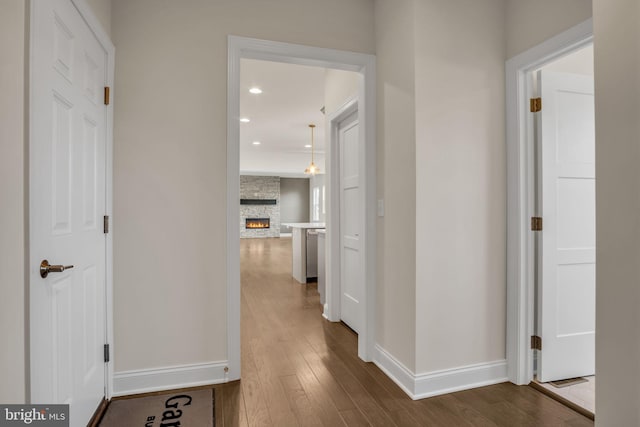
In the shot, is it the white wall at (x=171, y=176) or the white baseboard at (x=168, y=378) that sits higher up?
the white wall at (x=171, y=176)

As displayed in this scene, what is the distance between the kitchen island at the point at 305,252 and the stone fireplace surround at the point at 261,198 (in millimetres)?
9904

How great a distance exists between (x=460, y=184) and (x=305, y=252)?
11.9ft

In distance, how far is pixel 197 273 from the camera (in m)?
2.32

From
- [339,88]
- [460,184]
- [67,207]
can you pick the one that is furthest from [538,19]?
[67,207]

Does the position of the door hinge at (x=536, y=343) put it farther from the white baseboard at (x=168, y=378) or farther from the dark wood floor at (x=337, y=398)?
the white baseboard at (x=168, y=378)

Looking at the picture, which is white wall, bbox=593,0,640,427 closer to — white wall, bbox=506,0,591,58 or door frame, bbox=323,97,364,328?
white wall, bbox=506,0,591,58

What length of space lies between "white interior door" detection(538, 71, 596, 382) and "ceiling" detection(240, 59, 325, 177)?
2672mm

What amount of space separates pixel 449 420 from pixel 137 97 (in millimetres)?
2622

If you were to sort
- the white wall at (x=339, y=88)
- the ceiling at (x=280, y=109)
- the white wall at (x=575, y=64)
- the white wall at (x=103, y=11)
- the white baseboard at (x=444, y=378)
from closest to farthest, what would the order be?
the white wall at (x=103, y=11), the white baseboard at (x=444, y=378), the white wall at (x=575, y=64), the white wall at (x=339, y=88), the ceiling at (x=280, y=109)

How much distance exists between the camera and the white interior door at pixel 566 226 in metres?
2.29

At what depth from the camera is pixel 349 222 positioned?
336 centimetres

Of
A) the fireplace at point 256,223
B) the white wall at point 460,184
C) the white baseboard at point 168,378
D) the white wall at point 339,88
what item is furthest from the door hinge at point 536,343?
the fireplace at point 256,223

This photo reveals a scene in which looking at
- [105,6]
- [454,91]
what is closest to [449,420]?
[454,91]

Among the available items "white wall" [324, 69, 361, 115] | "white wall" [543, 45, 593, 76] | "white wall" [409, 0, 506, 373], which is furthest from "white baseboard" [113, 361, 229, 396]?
"white wall" [543, 45, 593, 76]
